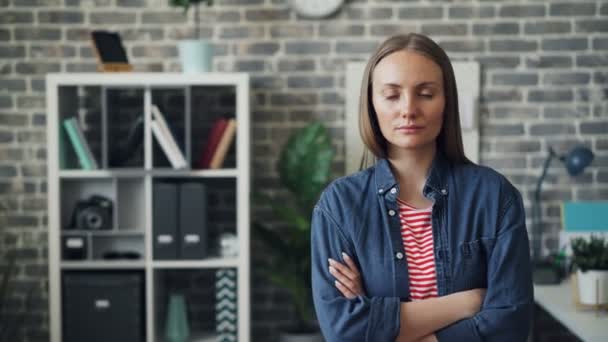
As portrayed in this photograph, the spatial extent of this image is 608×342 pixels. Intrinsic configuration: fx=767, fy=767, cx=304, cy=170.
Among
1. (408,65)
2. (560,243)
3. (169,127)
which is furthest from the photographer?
(560,243)

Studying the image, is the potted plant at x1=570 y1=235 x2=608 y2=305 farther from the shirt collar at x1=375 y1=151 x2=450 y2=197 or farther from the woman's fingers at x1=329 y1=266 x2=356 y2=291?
the woman's fingers at x1=329 y1=266 x2=356 y2=291

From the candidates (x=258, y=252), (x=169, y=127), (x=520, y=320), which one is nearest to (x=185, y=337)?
(x=258, y=252)

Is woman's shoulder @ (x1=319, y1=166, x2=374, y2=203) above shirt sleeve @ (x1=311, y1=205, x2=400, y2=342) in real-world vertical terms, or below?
above

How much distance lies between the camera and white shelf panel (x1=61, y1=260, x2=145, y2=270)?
10.8 feet

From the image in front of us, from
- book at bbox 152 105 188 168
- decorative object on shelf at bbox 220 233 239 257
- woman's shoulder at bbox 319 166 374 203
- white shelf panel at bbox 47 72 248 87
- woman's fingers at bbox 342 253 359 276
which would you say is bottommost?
decorative object on shelf at bbox 220 233 239 257

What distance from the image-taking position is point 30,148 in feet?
11.9

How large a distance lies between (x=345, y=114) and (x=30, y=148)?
1.50 metres

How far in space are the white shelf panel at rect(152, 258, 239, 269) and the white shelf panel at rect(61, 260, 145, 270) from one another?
0.27 ft

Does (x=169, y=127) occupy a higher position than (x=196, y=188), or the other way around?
(x=169, y=127)

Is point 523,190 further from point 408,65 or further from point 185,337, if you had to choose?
point 408,65

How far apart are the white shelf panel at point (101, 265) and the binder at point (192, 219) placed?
21 centimetres

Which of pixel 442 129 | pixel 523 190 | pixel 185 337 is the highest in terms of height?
pixel 442 129

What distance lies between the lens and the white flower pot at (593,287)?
2.56 m

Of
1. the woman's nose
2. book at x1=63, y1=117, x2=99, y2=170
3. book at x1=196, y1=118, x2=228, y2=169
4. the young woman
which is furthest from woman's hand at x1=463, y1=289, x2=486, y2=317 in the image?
book at x1=63, y1=117, x2=99, y2=170
